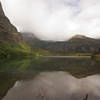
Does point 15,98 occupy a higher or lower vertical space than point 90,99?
lower

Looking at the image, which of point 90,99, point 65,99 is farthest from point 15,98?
point 90,99

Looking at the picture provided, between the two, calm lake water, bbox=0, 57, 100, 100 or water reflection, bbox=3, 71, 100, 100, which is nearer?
water reflection, bbox=3, 71, 100, 100

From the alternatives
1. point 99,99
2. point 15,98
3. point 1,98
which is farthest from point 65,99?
point 1,98

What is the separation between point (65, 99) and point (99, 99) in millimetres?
3389

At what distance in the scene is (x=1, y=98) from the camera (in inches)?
460

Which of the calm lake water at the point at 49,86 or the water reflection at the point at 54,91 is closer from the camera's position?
the water reflection at the point at 54,91

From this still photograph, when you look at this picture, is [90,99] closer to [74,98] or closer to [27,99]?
[74,98]

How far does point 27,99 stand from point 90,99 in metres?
6.27

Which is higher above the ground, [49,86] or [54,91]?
[54,91]

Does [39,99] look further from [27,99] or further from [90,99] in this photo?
[90,99]

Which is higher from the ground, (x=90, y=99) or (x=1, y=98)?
(x=90, y=99)

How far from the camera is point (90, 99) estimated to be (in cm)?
1123

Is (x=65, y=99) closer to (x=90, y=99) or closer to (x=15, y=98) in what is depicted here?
(x=90, y=99)

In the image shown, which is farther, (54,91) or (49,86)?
(49,86)
